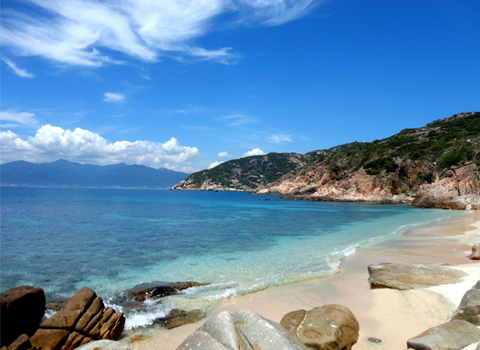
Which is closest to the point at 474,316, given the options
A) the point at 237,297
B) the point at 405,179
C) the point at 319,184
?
the point at 237,297

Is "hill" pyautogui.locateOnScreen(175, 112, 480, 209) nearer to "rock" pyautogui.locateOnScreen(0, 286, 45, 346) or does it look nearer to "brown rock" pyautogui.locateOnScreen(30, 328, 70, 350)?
"brown rock" pyautogui.locateOnScreen(30, 328, 70, 350)

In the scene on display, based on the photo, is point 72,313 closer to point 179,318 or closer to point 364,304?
point 179,318

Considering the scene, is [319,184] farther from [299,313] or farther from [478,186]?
[299,313]

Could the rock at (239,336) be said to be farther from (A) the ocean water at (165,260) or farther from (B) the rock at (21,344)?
(A) the ocean water at (165,260)

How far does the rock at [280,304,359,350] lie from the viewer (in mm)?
5891

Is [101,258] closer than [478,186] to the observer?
Yes

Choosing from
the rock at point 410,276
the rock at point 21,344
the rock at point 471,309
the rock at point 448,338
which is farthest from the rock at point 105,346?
the rock at point 410,276

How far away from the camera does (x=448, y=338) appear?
5.42 meters

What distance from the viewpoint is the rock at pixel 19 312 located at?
5.75m

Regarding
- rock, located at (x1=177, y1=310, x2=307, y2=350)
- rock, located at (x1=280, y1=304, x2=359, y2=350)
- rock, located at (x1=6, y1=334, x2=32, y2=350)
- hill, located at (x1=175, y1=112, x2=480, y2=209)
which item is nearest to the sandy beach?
rock, located at (x1=280, y1=304, x2=359, y2=350)

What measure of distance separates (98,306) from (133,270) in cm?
691

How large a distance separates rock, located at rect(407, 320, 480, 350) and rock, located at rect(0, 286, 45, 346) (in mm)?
7674

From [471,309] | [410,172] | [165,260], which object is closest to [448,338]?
[471,309]

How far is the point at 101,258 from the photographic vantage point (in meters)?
16.0
